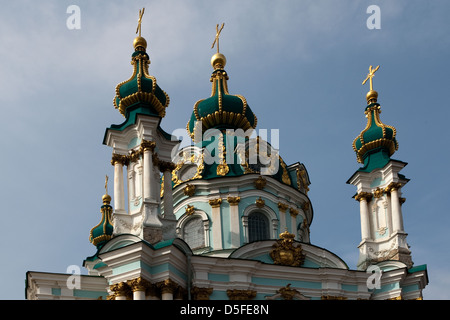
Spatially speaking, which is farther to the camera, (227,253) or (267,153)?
(267,153)

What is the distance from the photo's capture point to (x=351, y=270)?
72.1ft

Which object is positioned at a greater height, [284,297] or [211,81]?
[211,81]

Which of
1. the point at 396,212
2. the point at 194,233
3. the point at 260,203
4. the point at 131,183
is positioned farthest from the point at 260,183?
the point at 131,183

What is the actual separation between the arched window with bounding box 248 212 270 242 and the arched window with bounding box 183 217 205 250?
4.37 feet

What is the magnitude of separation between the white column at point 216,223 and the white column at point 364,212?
4.02 meters

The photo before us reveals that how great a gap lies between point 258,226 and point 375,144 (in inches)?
164

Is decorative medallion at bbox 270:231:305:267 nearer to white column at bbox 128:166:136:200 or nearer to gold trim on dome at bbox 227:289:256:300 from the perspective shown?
gold trim on dome at bbox 227:289:256:300

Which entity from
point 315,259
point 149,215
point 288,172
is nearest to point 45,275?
point 149,215

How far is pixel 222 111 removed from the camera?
85.7 ft

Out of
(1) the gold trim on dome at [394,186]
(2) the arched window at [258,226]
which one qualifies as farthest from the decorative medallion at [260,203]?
(1) the gold trim on dome at [394,186]

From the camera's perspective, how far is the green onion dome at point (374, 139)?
2469cm
